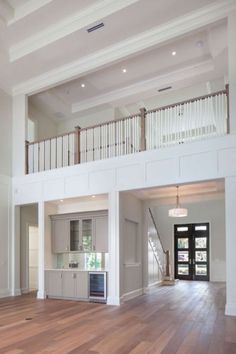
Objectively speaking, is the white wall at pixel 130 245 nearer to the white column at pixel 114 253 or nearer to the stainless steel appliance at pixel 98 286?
the white column at pixel 114 253

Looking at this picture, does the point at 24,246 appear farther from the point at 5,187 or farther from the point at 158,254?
the point at 158,254

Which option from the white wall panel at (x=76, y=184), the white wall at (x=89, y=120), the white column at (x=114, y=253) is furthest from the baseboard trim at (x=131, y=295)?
the white wall at (x=89, y=120)

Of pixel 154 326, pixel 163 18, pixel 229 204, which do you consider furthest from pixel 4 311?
pixel 163 18

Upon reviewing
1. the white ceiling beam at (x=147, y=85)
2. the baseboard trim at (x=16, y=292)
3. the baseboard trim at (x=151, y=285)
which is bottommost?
the baseboard trim at (x=151, y=285)

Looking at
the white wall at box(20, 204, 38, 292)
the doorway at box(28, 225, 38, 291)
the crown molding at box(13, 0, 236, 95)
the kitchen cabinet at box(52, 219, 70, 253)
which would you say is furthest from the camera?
the doorway at box(28, 225, 38, 291)

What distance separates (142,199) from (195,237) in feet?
18.2

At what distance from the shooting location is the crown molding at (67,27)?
6.96m

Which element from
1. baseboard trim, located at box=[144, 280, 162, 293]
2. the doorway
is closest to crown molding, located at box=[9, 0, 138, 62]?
the doorway

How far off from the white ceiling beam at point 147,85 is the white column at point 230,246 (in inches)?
163

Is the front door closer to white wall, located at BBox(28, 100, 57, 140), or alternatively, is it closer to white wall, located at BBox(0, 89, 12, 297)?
white wall, located at BBox(28, 100, 57, 140)

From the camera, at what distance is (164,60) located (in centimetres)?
890

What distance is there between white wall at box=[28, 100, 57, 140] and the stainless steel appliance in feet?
17.6

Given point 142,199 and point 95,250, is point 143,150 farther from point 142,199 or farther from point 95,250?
point 95,250

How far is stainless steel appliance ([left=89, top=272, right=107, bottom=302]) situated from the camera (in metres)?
7.49
